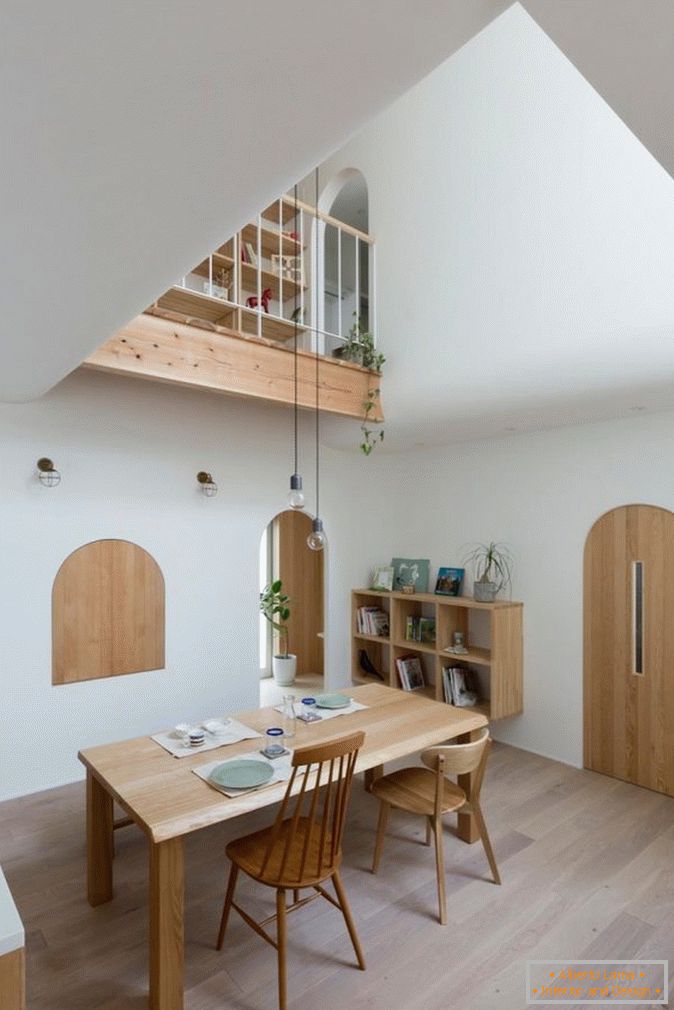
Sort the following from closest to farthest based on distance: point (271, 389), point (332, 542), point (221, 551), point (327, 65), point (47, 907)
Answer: point (327, 65) → point (47, 907) → point (271, 389) → point (221, 551) → point (332, 542)

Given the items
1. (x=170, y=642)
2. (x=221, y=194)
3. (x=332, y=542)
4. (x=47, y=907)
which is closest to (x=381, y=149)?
(x=332, y=542)

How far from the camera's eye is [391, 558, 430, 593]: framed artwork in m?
5.16

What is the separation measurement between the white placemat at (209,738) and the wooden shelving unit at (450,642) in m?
2.08

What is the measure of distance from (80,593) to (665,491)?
3.79m

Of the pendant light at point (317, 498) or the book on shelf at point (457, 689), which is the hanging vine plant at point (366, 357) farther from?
the book on shelf at point (457, 689)

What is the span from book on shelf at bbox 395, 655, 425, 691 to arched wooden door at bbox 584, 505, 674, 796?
1.45 meters

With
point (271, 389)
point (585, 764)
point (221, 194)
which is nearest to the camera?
point (221, 194)

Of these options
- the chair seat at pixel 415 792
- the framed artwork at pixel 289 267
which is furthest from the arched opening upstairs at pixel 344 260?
the chair seat at pixel 415 792

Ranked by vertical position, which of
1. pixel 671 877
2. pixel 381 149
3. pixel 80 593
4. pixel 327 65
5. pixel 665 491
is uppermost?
pixel 381 149

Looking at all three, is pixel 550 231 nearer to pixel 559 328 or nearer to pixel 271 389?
pixel 559 328

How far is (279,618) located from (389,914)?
403 centimetres

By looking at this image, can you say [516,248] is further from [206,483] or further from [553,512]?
[206,483]

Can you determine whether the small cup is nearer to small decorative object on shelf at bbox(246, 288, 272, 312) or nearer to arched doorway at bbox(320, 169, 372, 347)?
small decorative object on shelf at bbox(246, 288, 272, 312)

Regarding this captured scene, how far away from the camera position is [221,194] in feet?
4.06
